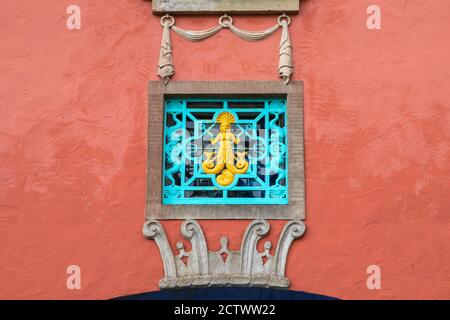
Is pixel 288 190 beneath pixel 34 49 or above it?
beneath

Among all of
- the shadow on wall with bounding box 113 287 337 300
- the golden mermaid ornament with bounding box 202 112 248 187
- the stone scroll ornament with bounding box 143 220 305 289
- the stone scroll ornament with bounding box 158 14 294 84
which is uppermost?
the stone scroll ornament with bounding box 158 14 294 84

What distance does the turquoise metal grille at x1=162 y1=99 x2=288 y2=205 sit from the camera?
286 inches

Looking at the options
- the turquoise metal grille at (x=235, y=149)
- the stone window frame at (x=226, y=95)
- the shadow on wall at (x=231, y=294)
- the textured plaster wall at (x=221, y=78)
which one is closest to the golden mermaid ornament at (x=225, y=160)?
the turquoise metal grille at (x=235, y=149)

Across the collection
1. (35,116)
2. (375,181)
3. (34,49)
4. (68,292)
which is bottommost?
(68,292)

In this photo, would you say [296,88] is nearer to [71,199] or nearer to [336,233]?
[336,233]

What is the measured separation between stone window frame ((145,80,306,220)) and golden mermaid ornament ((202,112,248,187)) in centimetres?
31

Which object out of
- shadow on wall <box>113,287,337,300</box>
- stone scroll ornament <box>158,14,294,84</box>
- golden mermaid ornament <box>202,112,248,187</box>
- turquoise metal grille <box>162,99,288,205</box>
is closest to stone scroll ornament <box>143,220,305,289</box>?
shadow on wall <box>113,287,337,300</box>

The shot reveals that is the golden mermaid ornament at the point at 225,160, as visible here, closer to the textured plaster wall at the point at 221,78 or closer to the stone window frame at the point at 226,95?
the stone window frame at the point at 226,95

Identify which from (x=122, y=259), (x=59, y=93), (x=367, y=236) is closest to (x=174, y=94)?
(x=59, y=93)

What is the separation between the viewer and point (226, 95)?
24.3 feet

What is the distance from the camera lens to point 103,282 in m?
7.01

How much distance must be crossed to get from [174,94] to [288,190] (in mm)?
1348

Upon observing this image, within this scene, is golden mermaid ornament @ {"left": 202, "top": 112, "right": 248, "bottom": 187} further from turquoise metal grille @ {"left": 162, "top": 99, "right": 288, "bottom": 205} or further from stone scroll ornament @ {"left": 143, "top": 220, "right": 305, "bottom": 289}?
stone scroll ornament @ {"left": 143, "top": 220, "right": 305, "bottom": 289}

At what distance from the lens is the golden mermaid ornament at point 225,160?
7.30m
